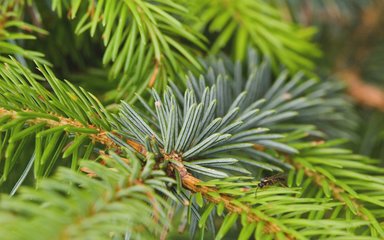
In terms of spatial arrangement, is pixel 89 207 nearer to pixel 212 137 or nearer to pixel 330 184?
pixel 212 137

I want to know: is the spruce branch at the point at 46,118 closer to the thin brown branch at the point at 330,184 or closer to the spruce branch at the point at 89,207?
the spruce branch at the point at 89,207

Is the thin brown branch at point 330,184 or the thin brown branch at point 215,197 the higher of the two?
the thin brown branch at point 330,184

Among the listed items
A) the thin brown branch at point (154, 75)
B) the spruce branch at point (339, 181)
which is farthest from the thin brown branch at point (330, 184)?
the thin brown branch at point (154, 75)

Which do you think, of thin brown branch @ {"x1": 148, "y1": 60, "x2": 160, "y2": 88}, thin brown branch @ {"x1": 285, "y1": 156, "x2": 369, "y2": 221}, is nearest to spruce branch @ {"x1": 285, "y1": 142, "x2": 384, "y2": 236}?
thin brown branch @ {"x1": 285, "y1": 156, "x2": 369, "y2": 221}

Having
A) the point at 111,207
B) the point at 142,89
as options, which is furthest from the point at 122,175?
the point at 142,89

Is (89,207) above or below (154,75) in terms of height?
below

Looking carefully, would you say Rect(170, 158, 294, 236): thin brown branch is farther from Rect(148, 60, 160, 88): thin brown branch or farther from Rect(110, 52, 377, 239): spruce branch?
Rect(148, 60, 160, 88): thin brown branch

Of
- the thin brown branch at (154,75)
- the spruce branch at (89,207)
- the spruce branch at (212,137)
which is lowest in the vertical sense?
the spruce branch at (89,207)

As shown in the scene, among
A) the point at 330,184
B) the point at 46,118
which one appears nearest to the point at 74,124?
the point at 46,118

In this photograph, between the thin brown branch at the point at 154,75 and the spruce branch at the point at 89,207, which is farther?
the thin brown branch at the point at 154,75
